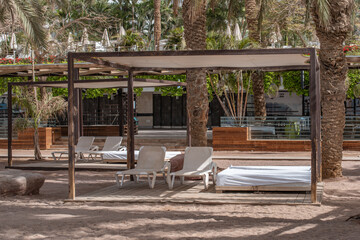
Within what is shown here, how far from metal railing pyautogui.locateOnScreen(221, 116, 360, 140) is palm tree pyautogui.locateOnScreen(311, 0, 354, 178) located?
8.08 m

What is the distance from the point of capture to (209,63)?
1208cm

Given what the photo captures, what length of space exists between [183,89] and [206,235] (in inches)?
915

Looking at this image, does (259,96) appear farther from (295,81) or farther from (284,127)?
(295,81)

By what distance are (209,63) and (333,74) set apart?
10.1 ft

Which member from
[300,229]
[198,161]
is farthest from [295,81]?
[300,229]

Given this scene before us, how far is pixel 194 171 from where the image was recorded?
11.1m

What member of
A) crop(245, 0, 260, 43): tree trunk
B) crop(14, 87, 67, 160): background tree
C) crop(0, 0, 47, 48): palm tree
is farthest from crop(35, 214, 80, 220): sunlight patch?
crop(245, 0, 260, 43): tree trunk

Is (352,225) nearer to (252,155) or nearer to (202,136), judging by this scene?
(202,136)

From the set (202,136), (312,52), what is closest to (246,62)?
(312,52)

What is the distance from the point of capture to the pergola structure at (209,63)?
30.9 feet

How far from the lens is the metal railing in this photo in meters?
20.9

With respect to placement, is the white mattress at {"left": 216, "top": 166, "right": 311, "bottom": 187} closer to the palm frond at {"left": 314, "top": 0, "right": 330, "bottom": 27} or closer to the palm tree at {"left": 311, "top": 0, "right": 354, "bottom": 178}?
the palm tree at {"left": 311, "top": 0, "right": 354, "bottom": 178}

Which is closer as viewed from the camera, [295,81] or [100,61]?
[100,61]

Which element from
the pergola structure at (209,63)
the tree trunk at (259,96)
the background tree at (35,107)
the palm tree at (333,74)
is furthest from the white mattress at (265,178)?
the tree trunk at (259,96)
